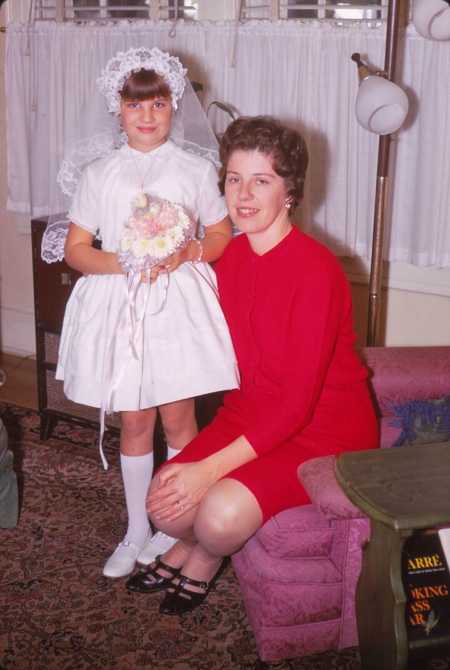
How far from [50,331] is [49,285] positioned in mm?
197

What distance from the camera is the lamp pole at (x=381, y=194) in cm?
259

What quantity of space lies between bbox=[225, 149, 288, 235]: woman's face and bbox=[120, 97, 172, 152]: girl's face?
0.93 feet

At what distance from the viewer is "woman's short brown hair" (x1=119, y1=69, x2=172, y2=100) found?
222 centimetres

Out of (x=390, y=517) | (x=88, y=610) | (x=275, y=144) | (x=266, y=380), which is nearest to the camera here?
(x=390, y=517)

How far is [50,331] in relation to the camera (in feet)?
10.9

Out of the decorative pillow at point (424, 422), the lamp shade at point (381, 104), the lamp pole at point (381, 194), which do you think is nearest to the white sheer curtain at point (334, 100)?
the lamp pole at point (381, 194)

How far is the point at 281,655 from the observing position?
2051 mm

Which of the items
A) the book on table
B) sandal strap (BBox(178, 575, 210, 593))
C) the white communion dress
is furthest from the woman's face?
sandal strap (BBox(178, 575, 210, 593))

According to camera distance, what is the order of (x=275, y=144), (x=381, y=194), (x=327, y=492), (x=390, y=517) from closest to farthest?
1. (x=390, y=517)
2. (x=327, y=492)
3. (x=275, y=144)
4. (x=381, y=194)

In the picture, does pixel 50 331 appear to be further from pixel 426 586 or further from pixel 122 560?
pixel 426 586

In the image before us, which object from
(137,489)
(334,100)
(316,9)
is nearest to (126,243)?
(137,489)

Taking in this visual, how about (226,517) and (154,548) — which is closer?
(226,517)

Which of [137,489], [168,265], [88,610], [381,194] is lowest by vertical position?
[88,610]

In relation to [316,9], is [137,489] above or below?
below
